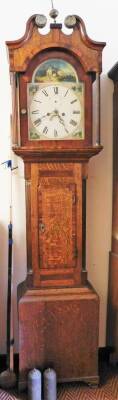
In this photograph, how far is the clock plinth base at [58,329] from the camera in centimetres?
166

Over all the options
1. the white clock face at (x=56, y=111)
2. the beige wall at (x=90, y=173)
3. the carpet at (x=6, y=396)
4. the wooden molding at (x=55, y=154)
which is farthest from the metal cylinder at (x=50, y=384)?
the white clock face at (x=56, y=111)

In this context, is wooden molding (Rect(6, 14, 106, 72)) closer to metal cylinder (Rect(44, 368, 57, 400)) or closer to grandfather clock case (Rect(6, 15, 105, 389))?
grandfather clock case (Rect(6, 15, 105, 389))

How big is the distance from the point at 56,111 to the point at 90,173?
0.51 m

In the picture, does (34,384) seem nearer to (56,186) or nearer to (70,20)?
(56,186)

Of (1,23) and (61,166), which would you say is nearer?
(61,166)

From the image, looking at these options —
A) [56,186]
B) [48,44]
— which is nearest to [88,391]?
[56,186]

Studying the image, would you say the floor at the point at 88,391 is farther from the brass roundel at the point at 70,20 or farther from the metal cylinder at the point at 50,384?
the brass roundel at the point at 70,20

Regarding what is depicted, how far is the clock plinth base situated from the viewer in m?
1.66

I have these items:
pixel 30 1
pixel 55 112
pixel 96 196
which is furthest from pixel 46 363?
pixel 30 1

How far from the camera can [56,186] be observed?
1.65m

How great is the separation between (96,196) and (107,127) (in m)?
0.42

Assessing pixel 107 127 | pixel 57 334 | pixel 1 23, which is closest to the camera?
pixel 57 334

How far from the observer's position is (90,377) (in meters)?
1.76

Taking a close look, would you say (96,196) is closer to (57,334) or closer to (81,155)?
(81,155)
